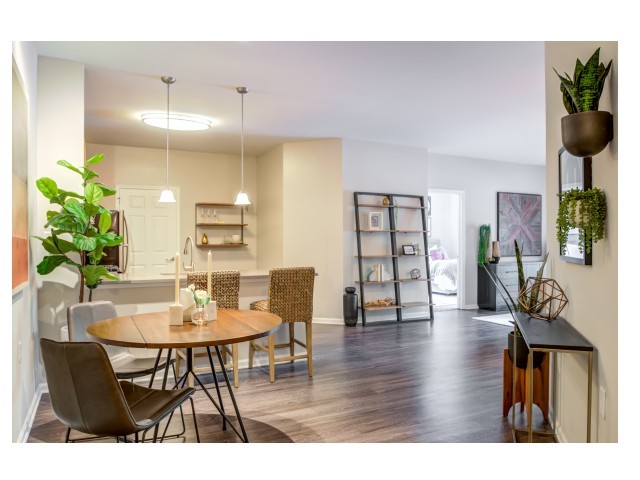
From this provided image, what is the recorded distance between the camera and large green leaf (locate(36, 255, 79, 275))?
3256 mm

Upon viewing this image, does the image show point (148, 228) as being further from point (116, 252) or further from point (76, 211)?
point (76, 211)

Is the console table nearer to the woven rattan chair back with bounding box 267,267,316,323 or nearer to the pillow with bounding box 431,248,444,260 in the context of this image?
→ the woven rattan chair back with bounding box 267,267,316,323

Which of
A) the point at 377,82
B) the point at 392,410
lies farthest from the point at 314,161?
the point at 392,410

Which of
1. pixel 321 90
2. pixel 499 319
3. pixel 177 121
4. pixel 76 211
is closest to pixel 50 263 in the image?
pixel 76 211

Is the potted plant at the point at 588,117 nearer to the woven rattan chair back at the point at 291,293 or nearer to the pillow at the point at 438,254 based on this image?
the woven rattan chair back at the point at 291,293

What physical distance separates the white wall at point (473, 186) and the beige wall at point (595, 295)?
16.2 feet

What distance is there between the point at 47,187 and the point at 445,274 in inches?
302

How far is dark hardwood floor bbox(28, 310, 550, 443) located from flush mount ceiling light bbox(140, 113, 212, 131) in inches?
119

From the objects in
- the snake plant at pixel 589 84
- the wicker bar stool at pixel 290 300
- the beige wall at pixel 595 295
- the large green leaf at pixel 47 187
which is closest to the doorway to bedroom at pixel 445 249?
the wicker bar stool at pixel 290 300

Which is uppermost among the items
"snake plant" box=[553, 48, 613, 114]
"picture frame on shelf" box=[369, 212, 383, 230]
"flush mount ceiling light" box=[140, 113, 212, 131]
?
"flush mount ceiling light" box=[140, 113, 212, 131]

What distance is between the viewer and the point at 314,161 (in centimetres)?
665

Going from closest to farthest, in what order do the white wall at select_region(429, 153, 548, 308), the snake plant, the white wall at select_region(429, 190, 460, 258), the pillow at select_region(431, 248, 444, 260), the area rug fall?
1. the snake plant
2. the area rug
3. the white wall at select_region(429, 153, 548, 308)
4. the pillow at select_region(431, 248, 444, 260)
5. the white wall at select_region(429, 190, 460, 258)

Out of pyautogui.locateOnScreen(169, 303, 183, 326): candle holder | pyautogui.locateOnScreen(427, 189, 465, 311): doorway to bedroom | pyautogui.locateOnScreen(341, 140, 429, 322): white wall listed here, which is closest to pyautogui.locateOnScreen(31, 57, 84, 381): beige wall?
pyautogui.locateOnScreen(169, 303, 183, 326): candle holder
